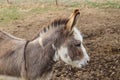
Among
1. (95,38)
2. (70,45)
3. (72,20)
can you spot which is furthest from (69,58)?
(95,38)

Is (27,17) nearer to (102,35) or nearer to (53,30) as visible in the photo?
(102,35)

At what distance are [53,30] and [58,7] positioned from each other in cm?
866

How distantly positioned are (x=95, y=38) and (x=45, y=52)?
11.9 ft

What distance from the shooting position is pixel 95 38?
7.50 metres

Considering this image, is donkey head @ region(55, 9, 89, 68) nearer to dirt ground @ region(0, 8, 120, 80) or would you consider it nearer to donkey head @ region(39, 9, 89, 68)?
donkey head @ region(39, 9, 89, 68)

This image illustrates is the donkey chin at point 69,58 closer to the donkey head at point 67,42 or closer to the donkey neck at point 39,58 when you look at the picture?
the donkey head at point 67,42

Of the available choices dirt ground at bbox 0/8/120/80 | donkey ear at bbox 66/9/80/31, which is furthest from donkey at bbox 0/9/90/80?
dirt ground at bbox 0/8/120/80

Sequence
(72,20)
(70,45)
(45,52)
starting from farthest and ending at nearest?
(45,52) → (70,45) → (72,20)

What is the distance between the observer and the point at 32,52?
410 cm

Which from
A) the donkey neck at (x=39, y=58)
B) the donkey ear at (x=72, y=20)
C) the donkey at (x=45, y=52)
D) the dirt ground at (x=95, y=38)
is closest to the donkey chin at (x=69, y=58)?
the donkey at (x=45, y=52)

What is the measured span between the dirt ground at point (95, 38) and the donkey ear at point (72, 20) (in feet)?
4.92

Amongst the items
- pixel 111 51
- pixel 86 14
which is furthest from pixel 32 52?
pixel 86 14

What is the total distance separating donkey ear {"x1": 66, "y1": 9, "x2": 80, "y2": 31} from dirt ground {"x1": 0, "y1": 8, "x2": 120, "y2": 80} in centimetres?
150

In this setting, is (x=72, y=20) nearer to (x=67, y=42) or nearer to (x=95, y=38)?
(x=67, y=42)
